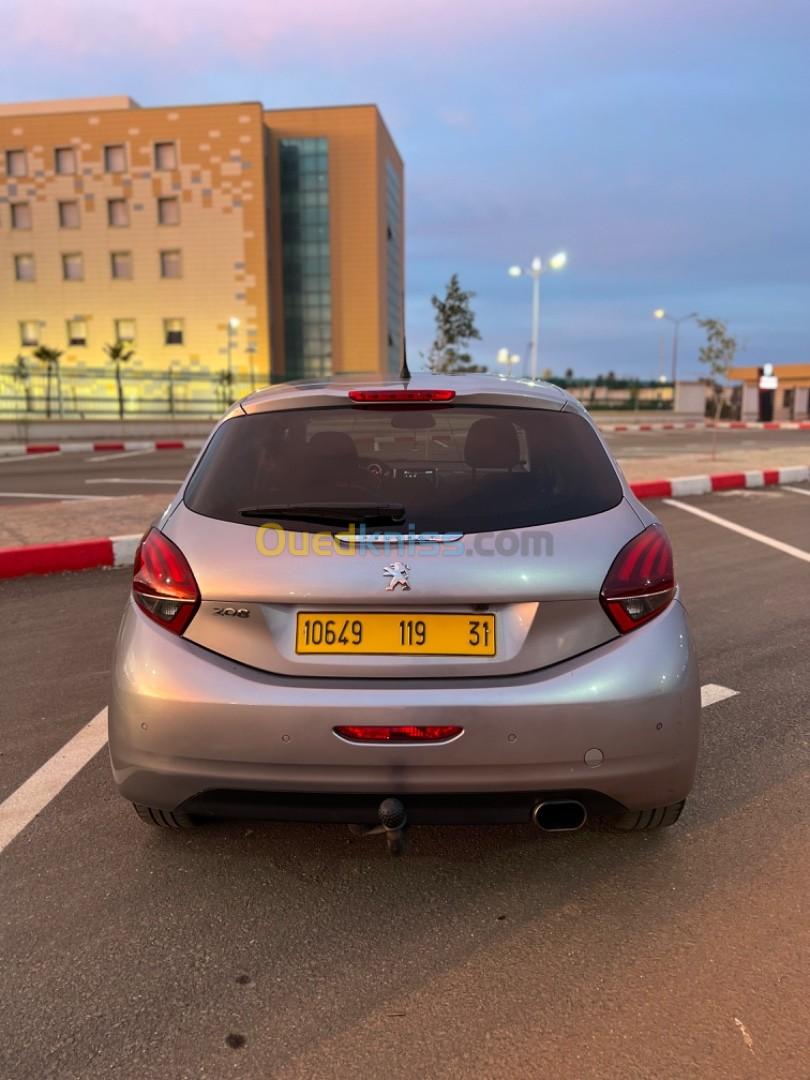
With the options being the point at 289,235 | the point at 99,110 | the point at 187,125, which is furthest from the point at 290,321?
the point at 99,110

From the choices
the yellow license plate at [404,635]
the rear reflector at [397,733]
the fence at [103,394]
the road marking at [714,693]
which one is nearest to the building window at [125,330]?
the fence at [103,394]

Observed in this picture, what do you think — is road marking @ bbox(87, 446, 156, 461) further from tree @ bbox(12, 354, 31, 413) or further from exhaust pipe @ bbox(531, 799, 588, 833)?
exhaust pipe @ bbox(531, 799, 588, 833)

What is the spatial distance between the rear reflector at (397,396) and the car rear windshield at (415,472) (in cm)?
3

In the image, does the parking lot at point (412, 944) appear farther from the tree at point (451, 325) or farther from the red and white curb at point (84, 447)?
the tree at point (451, 325)

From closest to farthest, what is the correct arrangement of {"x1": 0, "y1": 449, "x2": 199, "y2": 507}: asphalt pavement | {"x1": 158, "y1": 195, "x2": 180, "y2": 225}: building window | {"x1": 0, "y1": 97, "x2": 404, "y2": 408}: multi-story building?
{"x1": 0, "y1": 449, "x2": 199, "y2": 507}: asphalt pavement → {"x1": 0, "y1": 97, "x2": 404, "y2": 408}: multi-story building → {"x1": 158, "y1": 195, "x2": 180, "y2": 225}: building window

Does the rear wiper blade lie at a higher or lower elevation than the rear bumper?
higher

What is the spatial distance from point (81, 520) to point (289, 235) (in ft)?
166

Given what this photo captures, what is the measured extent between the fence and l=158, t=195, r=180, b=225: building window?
12.4 metres

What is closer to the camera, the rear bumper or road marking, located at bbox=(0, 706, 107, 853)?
the rear bumper

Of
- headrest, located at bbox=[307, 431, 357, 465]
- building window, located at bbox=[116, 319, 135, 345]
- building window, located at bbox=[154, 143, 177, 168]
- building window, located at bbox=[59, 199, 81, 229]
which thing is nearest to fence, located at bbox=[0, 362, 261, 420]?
building window, located at bbox=[116, 319, 135, 345]

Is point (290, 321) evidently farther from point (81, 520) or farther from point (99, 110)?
point (81, 520)

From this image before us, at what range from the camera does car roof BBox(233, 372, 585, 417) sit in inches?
105

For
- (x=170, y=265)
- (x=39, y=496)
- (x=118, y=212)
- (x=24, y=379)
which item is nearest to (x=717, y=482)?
(x=39, y=496)

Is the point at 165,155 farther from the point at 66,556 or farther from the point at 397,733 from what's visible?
the point at 397,733
